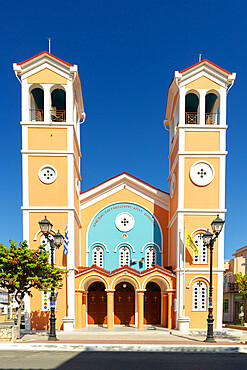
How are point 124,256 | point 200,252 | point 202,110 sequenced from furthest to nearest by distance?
point 124,256 < point 202,110 < point 200,252

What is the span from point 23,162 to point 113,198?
7.51 metres

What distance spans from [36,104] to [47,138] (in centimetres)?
461

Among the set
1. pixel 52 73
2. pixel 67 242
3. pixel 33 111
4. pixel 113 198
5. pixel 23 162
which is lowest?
pixel 67 242

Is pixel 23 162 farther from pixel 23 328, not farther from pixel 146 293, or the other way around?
pixel 146 293

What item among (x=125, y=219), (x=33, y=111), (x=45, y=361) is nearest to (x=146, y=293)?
(x=125, y=219)

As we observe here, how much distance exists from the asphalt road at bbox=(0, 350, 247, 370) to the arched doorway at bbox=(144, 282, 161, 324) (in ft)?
34.3

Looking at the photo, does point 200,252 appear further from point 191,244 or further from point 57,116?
point 57,116

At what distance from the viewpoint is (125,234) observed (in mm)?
24734

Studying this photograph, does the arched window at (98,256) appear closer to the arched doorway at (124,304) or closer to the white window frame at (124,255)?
the white window frame at (124,255)

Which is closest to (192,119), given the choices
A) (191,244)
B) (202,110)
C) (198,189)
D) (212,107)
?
(202,110)

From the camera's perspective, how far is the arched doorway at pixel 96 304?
2356cm

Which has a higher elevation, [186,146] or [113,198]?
[186,146]

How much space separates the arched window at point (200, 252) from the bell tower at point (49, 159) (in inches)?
324

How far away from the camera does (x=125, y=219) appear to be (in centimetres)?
2498
